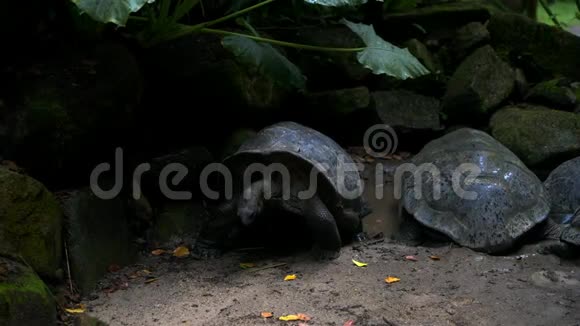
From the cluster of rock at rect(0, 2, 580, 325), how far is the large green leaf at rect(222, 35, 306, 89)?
0.46m

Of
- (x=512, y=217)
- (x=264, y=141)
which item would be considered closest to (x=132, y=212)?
(x=264, y=141)

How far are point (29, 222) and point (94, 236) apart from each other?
556 millimetres

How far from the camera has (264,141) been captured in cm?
425

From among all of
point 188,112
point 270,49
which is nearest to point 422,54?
point 270,49

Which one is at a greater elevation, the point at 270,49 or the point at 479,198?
the point at 270,49

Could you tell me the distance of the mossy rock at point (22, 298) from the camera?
2.85m

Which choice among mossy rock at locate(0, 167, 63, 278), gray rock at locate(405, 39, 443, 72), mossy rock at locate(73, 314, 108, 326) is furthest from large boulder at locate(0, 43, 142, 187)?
gray rock at locate(405, 39, 443, 72)

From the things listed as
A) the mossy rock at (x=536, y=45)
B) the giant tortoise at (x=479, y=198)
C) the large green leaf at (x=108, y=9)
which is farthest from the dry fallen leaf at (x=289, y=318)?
the mossy rock at (x=536, y=45)

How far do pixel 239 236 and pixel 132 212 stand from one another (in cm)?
71

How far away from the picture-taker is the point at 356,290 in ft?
11.9

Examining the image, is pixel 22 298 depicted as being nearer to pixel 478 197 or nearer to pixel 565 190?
pixel 478 197

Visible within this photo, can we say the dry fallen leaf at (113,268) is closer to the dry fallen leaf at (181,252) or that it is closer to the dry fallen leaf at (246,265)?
the dry fallen leaf at (181,252)

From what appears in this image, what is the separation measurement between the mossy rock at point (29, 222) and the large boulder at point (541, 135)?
3497mm

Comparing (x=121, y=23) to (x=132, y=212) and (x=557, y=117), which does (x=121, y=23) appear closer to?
(x=132, y=212)
